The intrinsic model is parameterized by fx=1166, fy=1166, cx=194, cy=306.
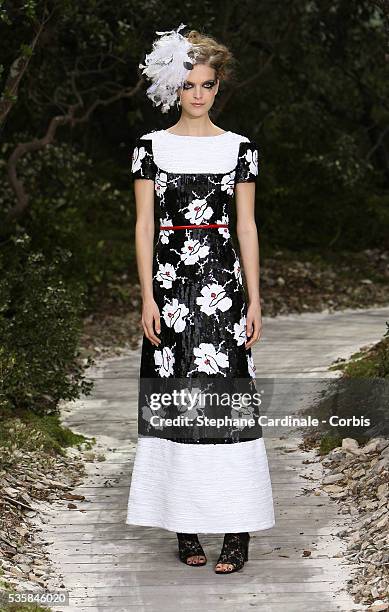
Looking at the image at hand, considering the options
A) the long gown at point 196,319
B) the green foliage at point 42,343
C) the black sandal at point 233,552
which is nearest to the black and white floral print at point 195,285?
the long gown at point 196,319

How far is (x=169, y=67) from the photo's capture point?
578cm

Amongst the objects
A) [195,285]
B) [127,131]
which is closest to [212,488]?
[195,285]

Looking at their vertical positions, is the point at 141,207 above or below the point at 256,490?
above

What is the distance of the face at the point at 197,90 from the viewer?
226 inches

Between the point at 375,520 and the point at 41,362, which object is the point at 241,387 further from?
the point at 41,362

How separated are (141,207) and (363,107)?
43.6ft

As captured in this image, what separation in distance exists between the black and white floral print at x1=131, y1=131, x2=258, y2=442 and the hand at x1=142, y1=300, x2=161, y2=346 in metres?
0.05

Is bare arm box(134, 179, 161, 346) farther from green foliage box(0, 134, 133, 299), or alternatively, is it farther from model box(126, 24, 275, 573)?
green foliage box(0, 134, 133, 299)

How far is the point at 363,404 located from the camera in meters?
8.45

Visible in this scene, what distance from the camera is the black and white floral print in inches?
227

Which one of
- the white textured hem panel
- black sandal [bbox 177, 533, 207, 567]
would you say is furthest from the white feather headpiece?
black sandal [bbox 177, 533, 207, 567]

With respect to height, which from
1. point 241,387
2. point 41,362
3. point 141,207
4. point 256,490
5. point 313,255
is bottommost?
point 313,255

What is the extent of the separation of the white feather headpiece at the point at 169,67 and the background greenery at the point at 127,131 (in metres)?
3.50

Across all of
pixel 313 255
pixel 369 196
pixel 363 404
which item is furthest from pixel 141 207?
pixel 369 196
